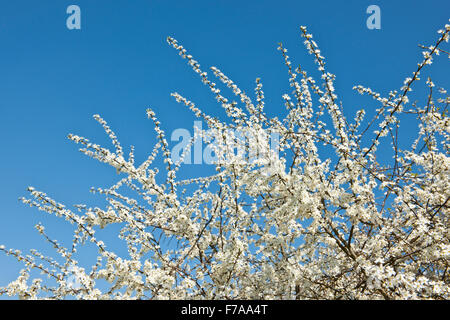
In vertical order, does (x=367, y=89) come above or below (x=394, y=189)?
above

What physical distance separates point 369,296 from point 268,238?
5.27 ft

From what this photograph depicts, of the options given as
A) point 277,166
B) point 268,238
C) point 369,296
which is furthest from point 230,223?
point 369,296

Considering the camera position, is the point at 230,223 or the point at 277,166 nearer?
the point at 277,166

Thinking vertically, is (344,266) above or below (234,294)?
above

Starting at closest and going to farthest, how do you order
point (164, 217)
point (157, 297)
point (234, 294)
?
point (157, 297) → point (164, 217) → point (234, 294)

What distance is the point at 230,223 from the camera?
5594mm

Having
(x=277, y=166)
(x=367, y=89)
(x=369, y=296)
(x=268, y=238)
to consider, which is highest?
(x=367, y=89)

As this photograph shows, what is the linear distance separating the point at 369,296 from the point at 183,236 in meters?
2.81

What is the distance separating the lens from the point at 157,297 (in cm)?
453
